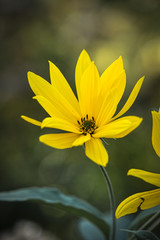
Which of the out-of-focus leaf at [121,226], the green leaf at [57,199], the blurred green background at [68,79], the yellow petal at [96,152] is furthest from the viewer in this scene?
the blurred green background at [68,79]

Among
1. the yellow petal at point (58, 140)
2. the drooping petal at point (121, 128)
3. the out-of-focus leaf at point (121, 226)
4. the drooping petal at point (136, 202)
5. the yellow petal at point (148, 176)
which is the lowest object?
the out-of-focus leaf at point (121, 226)

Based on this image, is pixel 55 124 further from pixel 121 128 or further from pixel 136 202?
pixel 136 202

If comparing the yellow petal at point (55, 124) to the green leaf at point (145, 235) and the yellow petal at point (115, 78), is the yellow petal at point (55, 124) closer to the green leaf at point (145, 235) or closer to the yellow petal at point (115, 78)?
the yellow petal at point (115, 78)

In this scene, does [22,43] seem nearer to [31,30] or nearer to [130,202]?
[31,30]

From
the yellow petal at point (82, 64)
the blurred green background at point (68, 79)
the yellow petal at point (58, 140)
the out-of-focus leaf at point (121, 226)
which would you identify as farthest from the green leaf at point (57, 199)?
the blurred green background at point (68, 79)

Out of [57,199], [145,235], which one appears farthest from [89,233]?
[145,235]

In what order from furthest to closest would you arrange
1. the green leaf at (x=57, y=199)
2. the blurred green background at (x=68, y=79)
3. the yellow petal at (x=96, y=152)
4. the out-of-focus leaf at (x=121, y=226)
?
1. the blurred green background at (x=68, y=79)
2. the out-of-focus leaf at (x=121, y=226)
3. the green leaf at (x=57, y=199)
4. the yellow petal at (x=96, y=152)
